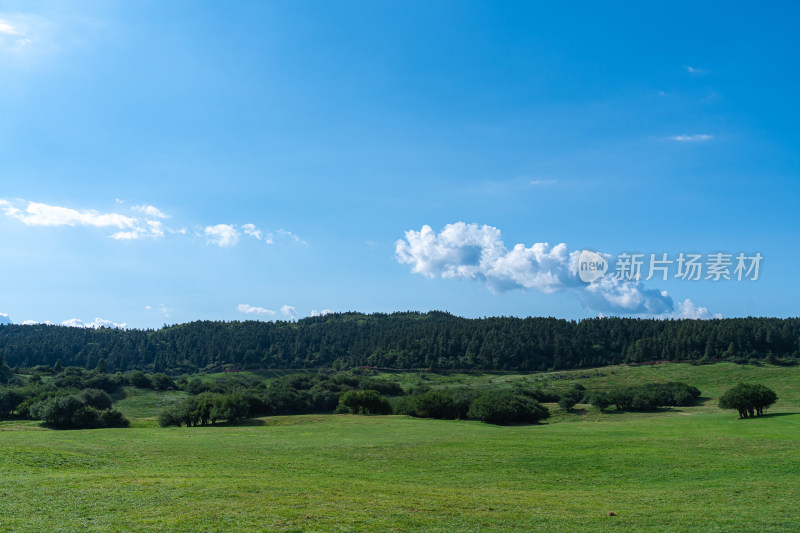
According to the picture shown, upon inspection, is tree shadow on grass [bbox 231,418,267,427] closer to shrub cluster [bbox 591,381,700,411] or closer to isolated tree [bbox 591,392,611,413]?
isolated tree [bbox 591,392,611,413]

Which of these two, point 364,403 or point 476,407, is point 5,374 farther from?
point 476,407

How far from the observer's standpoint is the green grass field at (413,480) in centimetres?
2239

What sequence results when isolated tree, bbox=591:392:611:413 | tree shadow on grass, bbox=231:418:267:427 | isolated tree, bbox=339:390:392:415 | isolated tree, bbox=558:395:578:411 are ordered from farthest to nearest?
isolated tree, bbox=558:395:578:411 → isolated tree, bbox=591:392:611:413 → isolated tree, bbox=339:390:392:415 → tree shadow on grass, bbox=231:418:267:427

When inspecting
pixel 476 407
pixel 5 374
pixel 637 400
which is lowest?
pixel 5 374

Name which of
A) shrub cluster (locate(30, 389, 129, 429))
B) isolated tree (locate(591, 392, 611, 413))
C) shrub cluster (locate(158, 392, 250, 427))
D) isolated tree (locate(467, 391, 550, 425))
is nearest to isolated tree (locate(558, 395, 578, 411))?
isolated tree (locate(591, 392, 611, 413))

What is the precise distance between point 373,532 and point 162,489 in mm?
13453

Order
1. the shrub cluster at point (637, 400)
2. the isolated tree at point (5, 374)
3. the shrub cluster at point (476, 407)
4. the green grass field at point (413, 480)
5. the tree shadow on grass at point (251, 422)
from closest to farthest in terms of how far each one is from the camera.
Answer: the green grass field at point (413, 480) < the shrub cluster at point (476, 407) < the tree shadow on grass at point (251, 422) < the shrub cluster at point (637, 400) < the isolated tree at point (5, 374)

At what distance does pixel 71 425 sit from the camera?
76.4 m

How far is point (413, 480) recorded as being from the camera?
3472 cm

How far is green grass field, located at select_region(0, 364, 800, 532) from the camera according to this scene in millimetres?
22391

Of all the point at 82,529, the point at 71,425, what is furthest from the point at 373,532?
the point at 71,425

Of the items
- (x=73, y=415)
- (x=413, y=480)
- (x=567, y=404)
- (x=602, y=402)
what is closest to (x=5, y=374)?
(x=73, y=415)

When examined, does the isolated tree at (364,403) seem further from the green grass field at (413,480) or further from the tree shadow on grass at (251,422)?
the green grass field at (413,480)

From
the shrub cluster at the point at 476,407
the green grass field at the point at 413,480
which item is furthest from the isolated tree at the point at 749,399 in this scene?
the shrub cluster at the point at 476,407
